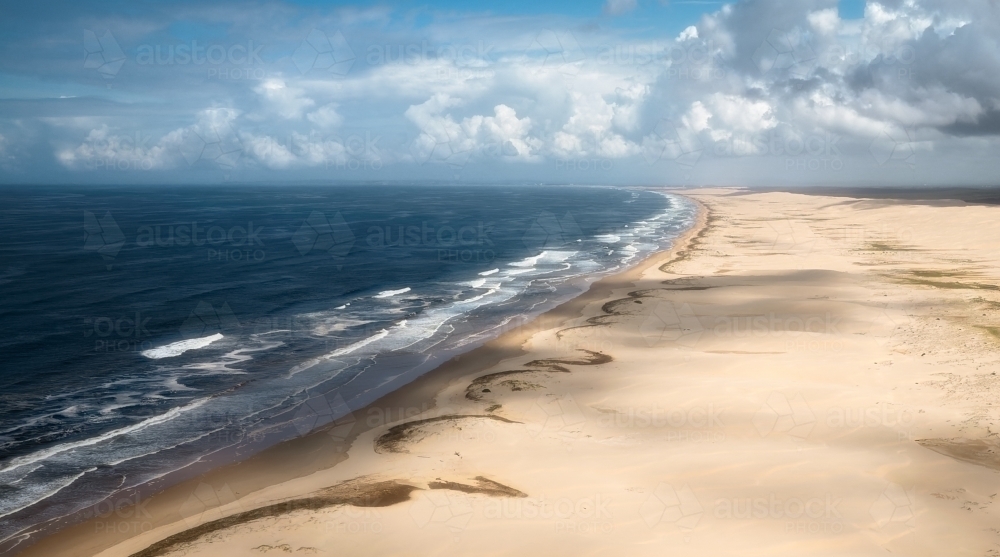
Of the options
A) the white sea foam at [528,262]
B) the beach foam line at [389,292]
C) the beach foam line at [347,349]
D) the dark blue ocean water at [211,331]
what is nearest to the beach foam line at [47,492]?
the dark blue ocean water at [211,331]

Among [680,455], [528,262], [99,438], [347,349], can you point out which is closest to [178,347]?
[347,349]

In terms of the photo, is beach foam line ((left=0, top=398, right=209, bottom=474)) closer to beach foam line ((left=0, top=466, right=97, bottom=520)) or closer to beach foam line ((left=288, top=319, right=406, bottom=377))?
beach foam line ((left=0, top=466, right=97, bottom=520))

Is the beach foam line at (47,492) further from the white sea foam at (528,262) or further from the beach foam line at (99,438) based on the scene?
the white sea foam at (528,262)

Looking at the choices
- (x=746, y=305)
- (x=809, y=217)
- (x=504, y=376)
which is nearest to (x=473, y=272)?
(x=746, y=305)

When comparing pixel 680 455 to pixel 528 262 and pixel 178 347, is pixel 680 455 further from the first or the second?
pixel 528 262

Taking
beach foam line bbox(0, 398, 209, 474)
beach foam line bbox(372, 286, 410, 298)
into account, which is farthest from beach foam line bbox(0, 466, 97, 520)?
beach foam line bbox(372, 286, 410, 298)
